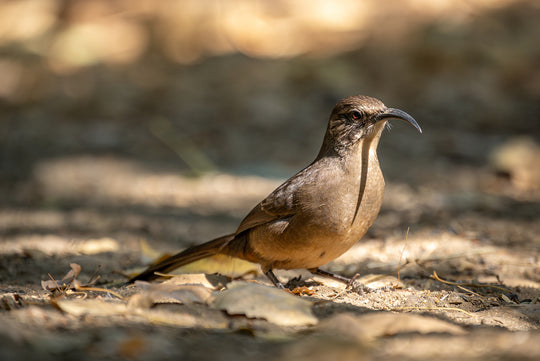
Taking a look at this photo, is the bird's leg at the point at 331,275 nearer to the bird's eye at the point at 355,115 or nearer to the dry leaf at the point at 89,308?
the bird's eye at the point at 355,115

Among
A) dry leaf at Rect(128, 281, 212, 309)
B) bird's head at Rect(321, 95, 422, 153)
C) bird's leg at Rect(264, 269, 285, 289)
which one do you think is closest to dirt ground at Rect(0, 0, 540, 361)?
dry leaf at Rect(128, 281, 212, 309)

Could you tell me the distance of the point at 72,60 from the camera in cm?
1127

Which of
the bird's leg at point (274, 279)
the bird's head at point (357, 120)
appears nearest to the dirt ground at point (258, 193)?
the bird's leg at point (274, 279)

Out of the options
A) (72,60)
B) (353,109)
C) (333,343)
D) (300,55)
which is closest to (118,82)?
(72,60)

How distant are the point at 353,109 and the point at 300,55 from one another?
712 centimetres

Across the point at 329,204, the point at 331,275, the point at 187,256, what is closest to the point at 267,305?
the point at 329,204

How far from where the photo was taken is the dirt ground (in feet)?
7.79

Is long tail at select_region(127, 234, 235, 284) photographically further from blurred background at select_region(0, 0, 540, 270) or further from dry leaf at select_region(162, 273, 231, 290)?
blurred background at select_region(0, 0, 540, 270)

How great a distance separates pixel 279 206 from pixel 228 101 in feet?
20.0

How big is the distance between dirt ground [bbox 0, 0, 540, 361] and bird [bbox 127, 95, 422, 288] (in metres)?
0.26

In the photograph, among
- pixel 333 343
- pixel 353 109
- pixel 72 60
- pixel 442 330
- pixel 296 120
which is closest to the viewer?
pixel 333 343

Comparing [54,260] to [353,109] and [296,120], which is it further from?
[296,120]

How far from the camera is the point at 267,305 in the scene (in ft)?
8.70

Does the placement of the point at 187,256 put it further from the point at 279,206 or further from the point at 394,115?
the point at 394,115
